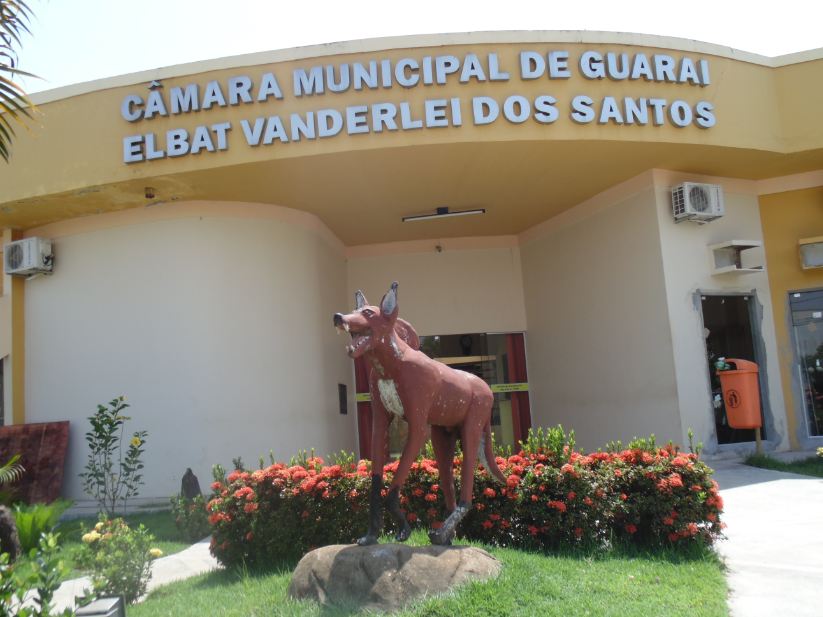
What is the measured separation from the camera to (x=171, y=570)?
6527 millimetres

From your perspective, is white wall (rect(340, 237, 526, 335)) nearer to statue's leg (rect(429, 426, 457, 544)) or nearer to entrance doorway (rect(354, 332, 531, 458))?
entrance doorway (rect(354, 332, 531, 458))

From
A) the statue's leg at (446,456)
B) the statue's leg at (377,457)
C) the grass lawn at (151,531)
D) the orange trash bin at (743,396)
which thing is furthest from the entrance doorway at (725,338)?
the grass lawn at (151,531)

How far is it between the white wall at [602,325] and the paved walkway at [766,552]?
6.77 ft

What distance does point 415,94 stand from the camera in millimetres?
9195

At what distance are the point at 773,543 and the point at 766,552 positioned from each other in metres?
0.29

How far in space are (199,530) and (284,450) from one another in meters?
3.08

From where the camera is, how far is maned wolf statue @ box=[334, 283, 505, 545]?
15.5 feet

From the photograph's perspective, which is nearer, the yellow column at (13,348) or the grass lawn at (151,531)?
the grass lawn at (151,531)

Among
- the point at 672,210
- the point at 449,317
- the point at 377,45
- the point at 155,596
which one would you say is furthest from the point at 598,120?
the point at 155,596

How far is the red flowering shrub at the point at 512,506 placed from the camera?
5824mm

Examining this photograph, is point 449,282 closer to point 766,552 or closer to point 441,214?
point 441,214

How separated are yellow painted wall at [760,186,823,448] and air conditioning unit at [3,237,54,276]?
1104 centimetres

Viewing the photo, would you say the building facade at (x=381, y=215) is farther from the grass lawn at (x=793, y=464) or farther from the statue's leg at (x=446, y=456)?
the statue's leg at (x=446, y=456)

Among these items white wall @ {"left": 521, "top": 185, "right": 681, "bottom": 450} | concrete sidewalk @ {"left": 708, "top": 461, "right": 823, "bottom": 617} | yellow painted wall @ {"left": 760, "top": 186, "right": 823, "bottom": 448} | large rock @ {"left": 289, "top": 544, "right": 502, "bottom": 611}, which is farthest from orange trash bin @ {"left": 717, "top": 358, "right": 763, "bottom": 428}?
large rock @ {"left": 289, "top": 544, "right": 502, "bottom": 611}
